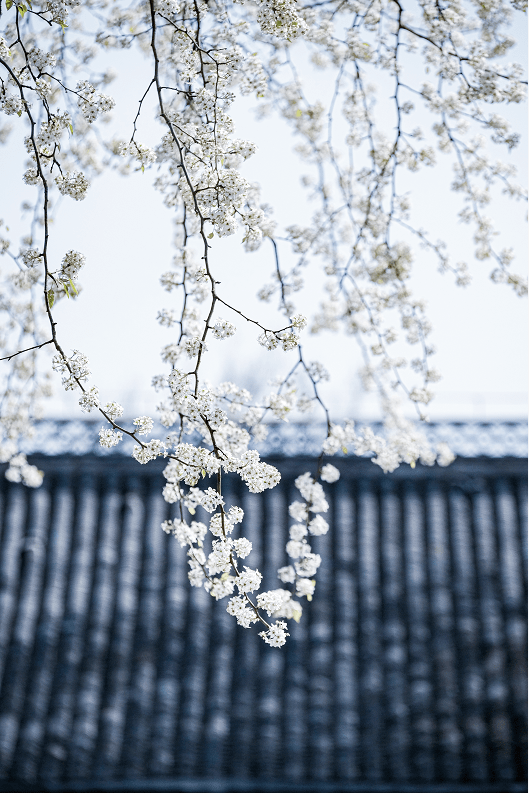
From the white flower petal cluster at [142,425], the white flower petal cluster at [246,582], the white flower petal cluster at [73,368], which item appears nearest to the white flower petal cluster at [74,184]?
the white flower petal cluster at [73,368]

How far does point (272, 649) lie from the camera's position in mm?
4520

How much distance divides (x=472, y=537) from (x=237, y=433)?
12.6 ft

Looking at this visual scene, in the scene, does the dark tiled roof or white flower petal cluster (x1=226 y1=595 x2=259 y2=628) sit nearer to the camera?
white flower petal cluster (x1=226 y1=595 x2=259 y2=628)

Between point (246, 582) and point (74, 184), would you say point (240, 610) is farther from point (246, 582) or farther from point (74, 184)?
point (74, 184)

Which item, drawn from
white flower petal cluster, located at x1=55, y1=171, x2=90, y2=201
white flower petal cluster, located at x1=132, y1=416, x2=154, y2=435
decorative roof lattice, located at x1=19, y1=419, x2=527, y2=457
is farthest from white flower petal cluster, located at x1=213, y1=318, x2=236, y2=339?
decorative roof lattice, located at x1=19, y1=419, x2=527, y2=457

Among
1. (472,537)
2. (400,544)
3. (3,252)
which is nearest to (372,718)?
(400,544)

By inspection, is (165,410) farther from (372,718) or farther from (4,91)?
(372,718)

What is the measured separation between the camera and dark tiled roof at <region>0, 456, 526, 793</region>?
4.08m

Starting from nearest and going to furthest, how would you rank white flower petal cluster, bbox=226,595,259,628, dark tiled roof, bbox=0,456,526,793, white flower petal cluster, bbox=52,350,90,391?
white flower petal cluster, bbox=52,350,90,391 < white flower petal cluster, bbox=226,595,259,628 < dark tiled roof, bbox=0,456,526,793

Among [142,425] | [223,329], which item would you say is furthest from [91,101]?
[142,425]

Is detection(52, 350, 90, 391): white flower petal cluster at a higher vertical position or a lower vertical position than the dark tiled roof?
higher

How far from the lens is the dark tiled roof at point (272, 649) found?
4.08 metres

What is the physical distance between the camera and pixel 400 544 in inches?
192

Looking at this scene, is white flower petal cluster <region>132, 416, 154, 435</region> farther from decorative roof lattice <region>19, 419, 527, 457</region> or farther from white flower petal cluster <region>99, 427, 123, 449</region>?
decorative roof lattice <region>19, 419, 527, 457</region>
